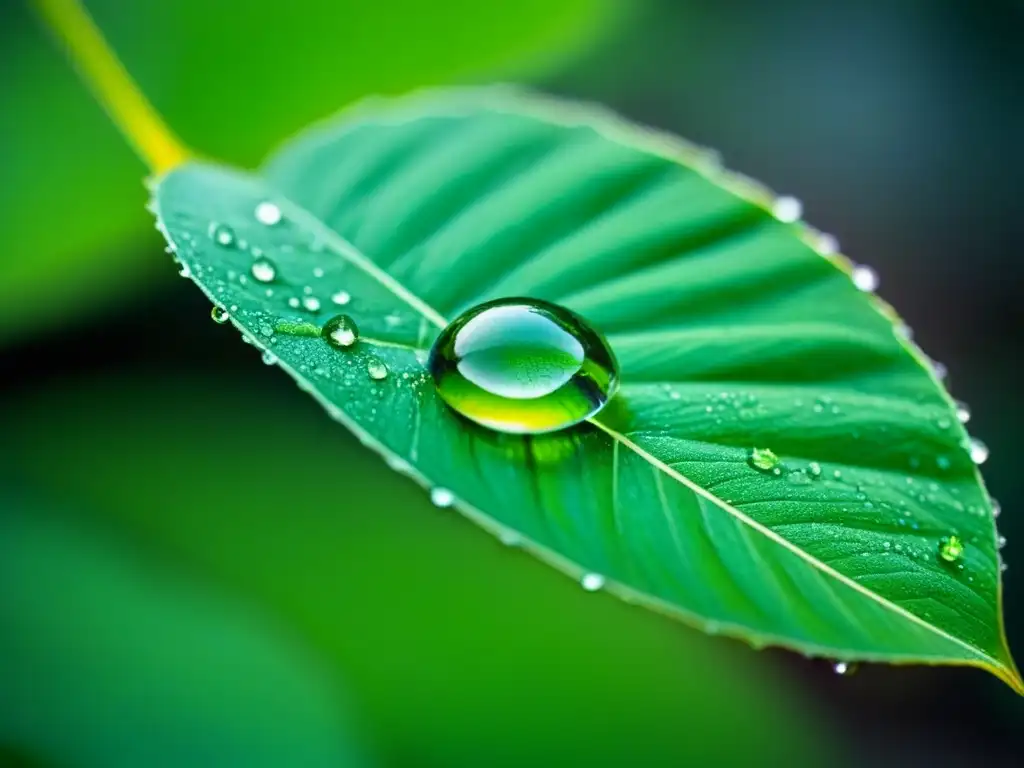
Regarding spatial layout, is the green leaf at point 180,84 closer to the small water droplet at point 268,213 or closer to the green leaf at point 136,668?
the green leaf at point 136,668

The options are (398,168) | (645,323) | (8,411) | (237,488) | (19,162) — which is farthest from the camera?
(237,488)

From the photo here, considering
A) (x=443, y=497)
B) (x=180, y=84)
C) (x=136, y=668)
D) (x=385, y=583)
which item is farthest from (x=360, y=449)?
(x=443, y=497)

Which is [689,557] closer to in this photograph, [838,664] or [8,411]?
[838,664]

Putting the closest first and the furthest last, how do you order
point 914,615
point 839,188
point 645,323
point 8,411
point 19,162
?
1. point 914,615
2. point 645,323
3. point 19,162
4. point 8,411
5. point 839,188

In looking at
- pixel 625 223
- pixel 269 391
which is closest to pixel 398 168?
pixel 625 223

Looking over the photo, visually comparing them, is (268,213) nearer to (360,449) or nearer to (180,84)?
(180,84)

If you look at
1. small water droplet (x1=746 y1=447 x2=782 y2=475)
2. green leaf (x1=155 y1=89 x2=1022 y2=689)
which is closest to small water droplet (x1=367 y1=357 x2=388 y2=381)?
green leaf (x1=155 y1=89 x2=1022 y2=689)

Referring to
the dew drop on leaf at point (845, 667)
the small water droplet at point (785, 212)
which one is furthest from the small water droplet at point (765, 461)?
the small water droplet at point (785, 212)
